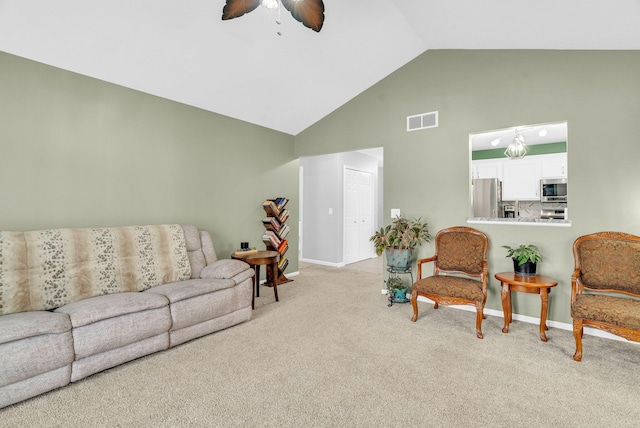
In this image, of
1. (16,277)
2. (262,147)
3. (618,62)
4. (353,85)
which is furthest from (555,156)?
(16,277)

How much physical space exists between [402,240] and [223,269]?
6.93 ft

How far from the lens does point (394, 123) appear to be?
4273 millimetres

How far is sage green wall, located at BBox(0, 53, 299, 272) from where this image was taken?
108 inches

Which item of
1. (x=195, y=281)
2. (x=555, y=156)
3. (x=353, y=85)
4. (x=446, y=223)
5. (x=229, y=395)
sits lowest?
(x=229, y=395)

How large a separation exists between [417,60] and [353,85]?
89 cm

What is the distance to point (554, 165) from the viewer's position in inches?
240

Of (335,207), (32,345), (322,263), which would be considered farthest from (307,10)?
(322,263)

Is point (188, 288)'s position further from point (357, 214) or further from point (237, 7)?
point (357, 214)

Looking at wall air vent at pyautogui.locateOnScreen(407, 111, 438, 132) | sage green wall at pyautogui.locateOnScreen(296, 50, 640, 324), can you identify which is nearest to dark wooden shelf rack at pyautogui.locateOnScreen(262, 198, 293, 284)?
sage green wall at pyautogui.locateOnScreen(296, 50, 640, 324)

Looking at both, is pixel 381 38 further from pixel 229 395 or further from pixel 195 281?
pixel 229 395

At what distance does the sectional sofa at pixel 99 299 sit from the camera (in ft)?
6.43

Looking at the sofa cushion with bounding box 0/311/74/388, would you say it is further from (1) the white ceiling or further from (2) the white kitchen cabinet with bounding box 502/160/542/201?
(2) the white kitchen cabinet with bounding box 502/160/542/201

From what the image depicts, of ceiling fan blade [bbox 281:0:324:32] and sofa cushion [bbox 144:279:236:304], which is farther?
sofa cushion [bbox 144:279:236:304]

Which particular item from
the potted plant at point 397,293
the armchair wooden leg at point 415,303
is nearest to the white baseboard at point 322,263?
the potted plant at point 397,293
